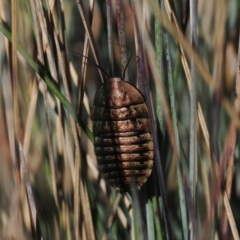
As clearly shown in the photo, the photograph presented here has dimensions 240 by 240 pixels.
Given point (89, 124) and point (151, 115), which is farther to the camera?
point (89, 124)

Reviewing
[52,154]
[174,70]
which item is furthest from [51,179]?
[174,70]

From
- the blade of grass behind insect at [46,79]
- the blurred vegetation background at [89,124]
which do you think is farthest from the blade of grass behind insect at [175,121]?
the blade of grass behind insect at [46,79]

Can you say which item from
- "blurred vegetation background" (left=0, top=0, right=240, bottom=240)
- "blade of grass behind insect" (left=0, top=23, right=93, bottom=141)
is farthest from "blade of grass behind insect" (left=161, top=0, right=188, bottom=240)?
"blade of grass behind insect" (left=0, top=23, right=93, bottom=141)

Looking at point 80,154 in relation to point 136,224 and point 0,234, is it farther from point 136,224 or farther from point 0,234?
point 0,234

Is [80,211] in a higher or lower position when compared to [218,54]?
lower

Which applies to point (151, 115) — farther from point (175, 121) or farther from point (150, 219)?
point (150, 219)

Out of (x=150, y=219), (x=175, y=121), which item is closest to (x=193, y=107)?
(x=175, y=121)
